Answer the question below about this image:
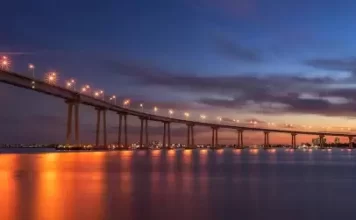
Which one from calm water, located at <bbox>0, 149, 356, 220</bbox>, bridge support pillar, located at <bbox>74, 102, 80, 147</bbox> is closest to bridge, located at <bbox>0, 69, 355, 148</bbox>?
bridge support pillar, located at <bbox>74, 102, 80, 147</bbox>

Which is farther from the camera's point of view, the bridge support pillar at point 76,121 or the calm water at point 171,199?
the bridge support pillar at point 76,121

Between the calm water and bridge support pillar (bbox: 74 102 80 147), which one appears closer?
the calm water

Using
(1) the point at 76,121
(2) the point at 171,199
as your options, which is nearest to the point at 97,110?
(1) the point at 76,121

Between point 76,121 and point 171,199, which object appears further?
point 76,121

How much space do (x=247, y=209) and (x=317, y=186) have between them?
46.3 ft

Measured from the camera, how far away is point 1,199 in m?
27.6

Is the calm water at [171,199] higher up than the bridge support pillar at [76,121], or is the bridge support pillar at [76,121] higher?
the bridge support pillar at [76,121]

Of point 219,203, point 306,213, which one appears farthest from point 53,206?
point 306,213

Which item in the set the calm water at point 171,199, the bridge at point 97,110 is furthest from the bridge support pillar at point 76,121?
the calm water at point 171,199

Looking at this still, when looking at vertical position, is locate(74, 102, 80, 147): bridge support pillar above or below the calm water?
above

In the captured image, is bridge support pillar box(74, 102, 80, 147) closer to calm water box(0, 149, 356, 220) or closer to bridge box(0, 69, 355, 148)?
bridge box(0, 69, 355, 148)

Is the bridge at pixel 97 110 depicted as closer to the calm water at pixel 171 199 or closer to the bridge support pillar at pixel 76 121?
the bridge support pillar at pixel 76 121

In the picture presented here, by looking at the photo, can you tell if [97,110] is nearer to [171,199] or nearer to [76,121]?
[76,121]

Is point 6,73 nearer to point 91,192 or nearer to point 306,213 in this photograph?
point 91,192
